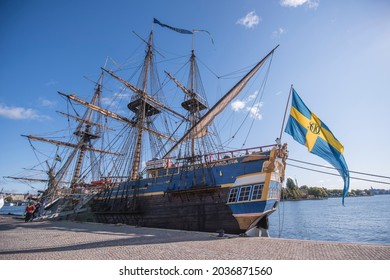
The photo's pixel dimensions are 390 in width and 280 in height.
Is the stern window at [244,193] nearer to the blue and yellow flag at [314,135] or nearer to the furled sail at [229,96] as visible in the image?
the blue and yellow flag at [314,135]

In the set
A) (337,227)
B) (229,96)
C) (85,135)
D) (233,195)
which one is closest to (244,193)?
(233,195)

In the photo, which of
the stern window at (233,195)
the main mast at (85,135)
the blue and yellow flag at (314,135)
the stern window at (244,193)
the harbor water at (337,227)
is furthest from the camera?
the main mast at (85,135)

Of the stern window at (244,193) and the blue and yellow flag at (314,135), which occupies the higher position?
the blue and yellow flag at (314,135)

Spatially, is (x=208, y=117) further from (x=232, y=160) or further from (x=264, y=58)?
(x=264, y=58)

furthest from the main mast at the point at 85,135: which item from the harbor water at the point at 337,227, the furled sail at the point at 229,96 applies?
the furled sail at the point at 229,96

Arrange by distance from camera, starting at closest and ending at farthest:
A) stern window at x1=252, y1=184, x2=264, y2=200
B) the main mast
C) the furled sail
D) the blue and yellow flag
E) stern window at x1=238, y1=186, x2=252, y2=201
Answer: the blue and yellow flag < stern window at x1=252, y1=184, x2=264, y2=200 < stern window at x1=238, y1=186, x2=252, y2=201 < the furled sail < the main mast

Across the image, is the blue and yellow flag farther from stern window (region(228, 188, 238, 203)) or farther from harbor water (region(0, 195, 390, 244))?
stern window (region(228, 188, 238, 203))

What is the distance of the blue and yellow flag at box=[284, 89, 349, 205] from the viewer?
9719 millimetres

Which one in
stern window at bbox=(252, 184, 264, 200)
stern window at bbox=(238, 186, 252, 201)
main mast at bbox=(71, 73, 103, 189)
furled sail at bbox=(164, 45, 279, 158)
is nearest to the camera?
stern window at bbox=(252, 184, 264, 200)

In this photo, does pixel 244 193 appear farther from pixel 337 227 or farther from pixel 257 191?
pixel 337 227

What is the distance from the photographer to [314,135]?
1027cm

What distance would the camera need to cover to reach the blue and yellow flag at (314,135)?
9719 mm

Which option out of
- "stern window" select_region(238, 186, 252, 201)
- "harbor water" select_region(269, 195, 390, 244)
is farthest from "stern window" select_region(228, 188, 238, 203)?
"harbor water" select_region(269, 195, 390, 244)
